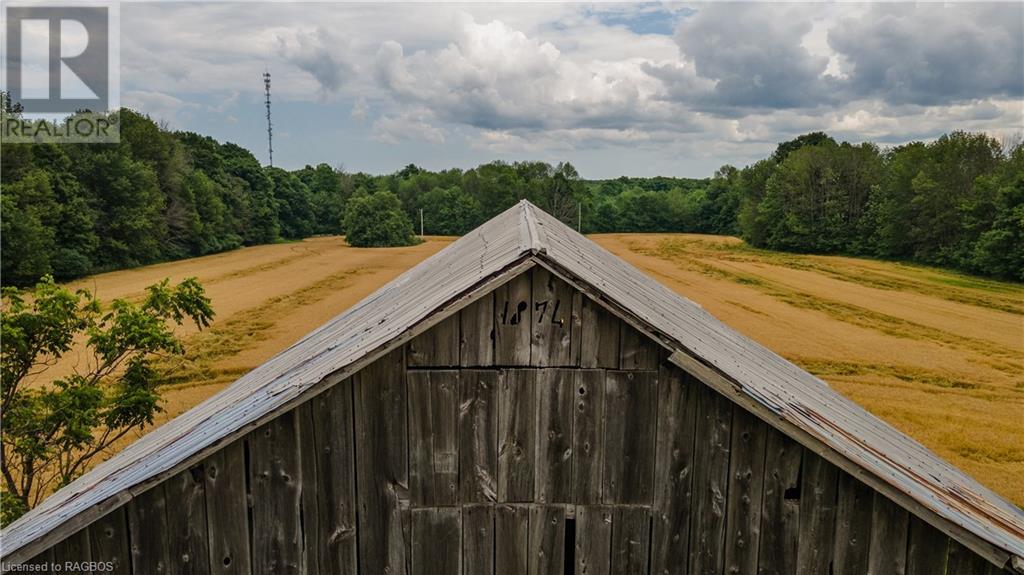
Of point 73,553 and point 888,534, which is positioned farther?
point 888,534

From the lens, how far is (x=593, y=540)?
489 centimetres

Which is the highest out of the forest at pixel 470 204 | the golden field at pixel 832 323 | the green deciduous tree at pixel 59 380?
the forest at pixel 470 204

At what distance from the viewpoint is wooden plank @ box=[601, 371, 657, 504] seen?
15.5 feet

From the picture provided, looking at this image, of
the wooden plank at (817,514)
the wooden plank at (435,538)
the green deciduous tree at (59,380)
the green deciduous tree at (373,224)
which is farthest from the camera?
the green deciduous tree at (373,224)

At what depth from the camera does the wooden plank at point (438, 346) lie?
4672 millimetres

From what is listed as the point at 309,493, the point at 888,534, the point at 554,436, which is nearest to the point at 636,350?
the point at 554,436

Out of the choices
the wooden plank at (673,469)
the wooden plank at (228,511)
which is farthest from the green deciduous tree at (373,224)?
the wooden plank at (673,469)

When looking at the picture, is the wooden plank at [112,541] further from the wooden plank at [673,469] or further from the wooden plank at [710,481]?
the wooden plank at [710,481]

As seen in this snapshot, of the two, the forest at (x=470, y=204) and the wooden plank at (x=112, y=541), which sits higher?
the forest at (x=470, y=204)

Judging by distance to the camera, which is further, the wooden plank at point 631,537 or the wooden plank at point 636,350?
the wooden plank at point 631,537

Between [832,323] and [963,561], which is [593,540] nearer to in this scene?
[963,561]

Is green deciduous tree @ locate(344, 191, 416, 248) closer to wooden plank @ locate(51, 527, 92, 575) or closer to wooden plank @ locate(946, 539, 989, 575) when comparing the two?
wooden plank @ locate(51, 527, 92, 575)

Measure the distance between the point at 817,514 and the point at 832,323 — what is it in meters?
32.7

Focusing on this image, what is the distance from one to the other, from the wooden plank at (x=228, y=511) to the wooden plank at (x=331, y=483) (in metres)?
0.43
